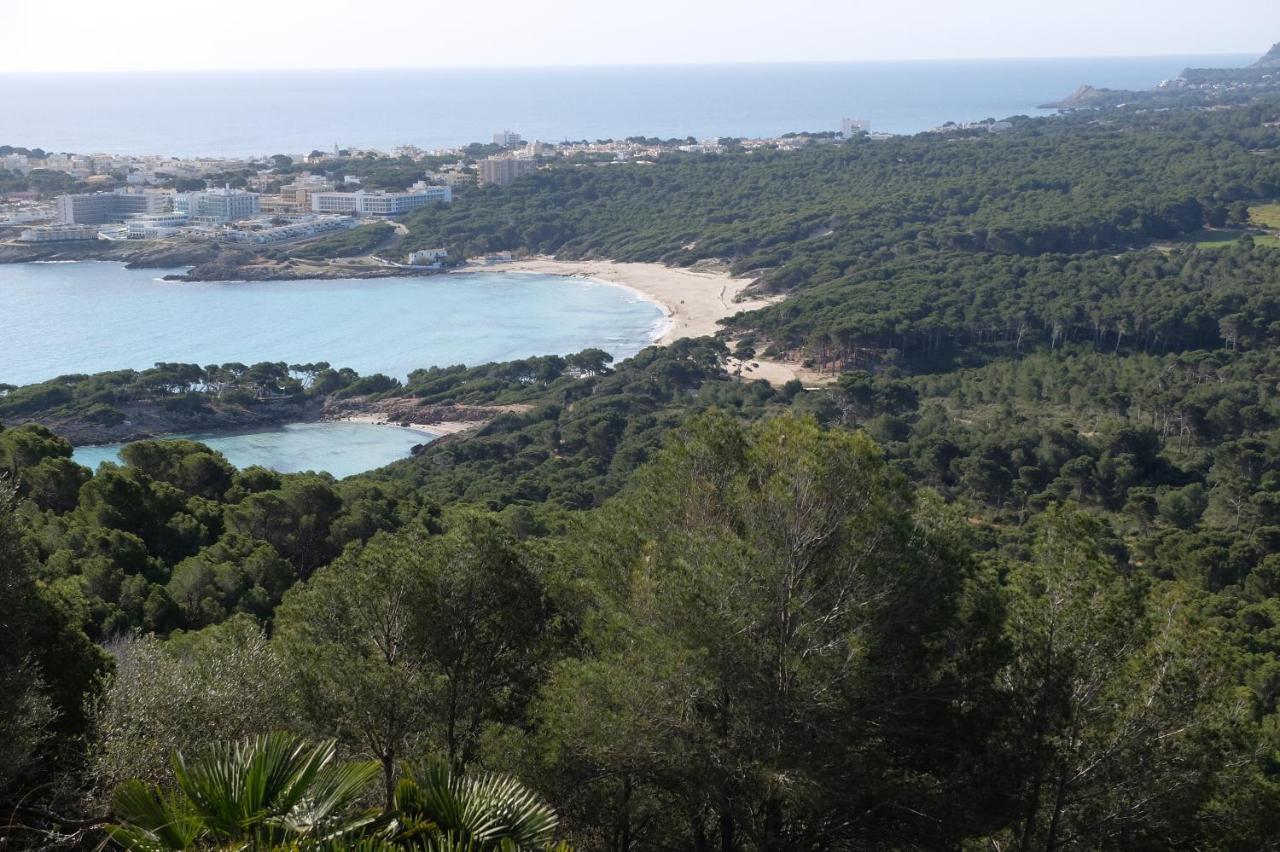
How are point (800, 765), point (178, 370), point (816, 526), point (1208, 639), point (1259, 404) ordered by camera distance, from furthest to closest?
point (178, 370) < point (1259, 404) < point (1208, 639) < point (816, 526) < point (800, 765)

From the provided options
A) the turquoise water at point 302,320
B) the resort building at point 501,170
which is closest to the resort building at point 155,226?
the turquoise water at point 302,320

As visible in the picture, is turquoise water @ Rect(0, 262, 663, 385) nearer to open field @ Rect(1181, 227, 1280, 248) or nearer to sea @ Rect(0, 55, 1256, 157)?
open field @ Rect(1181, 227, 1280, 248)

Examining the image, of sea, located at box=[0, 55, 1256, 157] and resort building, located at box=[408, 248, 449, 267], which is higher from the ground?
sea, located at box=[0, 55, 1256, 157]

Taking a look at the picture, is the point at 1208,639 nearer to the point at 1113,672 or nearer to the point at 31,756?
the point at 1113,672

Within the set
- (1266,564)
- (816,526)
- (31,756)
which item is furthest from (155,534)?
(1266,564)

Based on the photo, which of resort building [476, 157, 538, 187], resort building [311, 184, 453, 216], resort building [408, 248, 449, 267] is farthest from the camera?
resort building [476, 157, 538, 187]

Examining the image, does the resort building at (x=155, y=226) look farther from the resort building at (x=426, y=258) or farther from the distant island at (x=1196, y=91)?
the distant island at (x=1196, y=91)

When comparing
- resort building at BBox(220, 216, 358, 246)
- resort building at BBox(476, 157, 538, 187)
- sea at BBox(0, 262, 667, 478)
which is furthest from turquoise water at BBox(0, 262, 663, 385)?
resort building at BBox(476, 157, 538, 187)

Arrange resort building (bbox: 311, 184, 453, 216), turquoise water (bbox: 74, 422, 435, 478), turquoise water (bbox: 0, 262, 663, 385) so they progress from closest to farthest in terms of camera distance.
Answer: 1. turquoise water (bbox: 74, 422, 435, 478)
2. turquoise water (bbox: 0, 262, 663, 385)
3. resort building (bbox: 311, 184, 453, 216)
